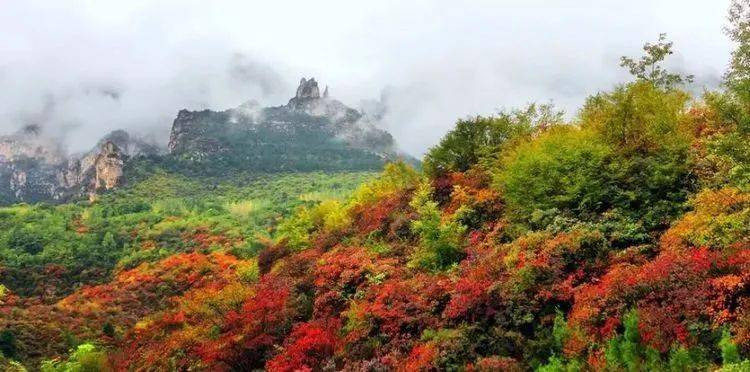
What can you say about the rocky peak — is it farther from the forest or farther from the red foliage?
the red foliage

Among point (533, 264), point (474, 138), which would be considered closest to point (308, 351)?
point (533, 264)

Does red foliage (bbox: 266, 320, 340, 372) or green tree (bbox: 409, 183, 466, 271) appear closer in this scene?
red foliage (bbox: 266, 320, 340, 372)

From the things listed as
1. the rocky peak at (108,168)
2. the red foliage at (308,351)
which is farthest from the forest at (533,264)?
the rocky peak at (108,168)

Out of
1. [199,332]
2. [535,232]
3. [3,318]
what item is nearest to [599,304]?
[535,232]

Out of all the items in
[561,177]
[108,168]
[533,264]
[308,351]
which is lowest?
[308,351]

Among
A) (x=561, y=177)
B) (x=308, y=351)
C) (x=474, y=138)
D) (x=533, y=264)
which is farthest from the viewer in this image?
(x=474, y=138)

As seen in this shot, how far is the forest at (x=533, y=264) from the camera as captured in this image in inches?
554

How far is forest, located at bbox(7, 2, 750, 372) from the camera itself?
1406cm

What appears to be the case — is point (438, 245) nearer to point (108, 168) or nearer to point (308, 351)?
point (308, 351)

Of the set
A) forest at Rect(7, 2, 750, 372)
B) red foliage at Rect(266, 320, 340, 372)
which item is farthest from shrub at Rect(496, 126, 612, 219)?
red foliage at Rect(266, 320, 340, 372)

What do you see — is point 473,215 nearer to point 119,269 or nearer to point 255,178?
point 119,269

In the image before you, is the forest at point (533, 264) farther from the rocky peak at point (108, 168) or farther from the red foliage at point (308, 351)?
the rocky peak at point (108, 168)

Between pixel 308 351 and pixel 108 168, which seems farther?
pixel 108 168

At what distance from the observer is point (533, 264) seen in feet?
58.9
